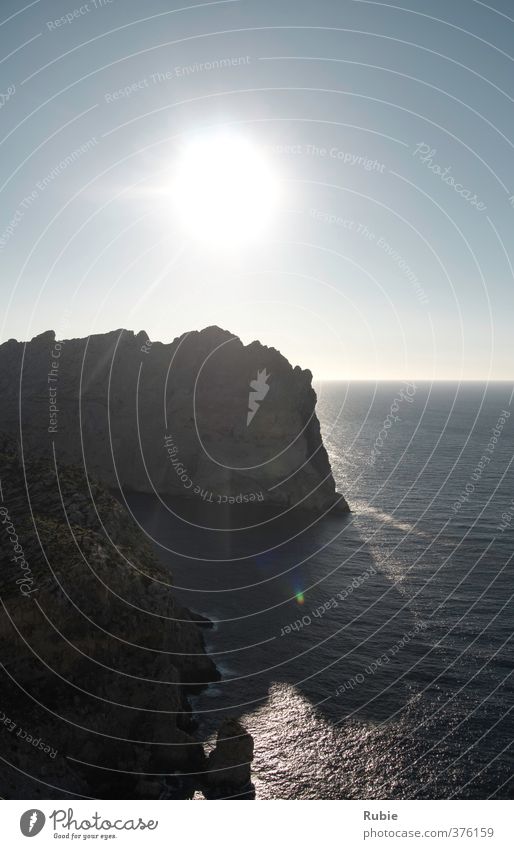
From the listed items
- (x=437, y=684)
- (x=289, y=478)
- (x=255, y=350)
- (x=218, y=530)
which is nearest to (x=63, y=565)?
(x=437, y=684)

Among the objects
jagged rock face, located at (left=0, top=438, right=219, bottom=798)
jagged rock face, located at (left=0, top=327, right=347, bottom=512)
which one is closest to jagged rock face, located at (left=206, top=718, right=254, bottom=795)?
jagged rock face, located at (left=0, top=438, right=219, bottom=798)

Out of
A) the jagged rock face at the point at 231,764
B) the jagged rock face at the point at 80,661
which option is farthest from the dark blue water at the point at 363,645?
the jagged rock face at the point at 80,661

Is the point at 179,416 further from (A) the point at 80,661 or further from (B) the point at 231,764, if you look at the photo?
(B) the point at 231,764

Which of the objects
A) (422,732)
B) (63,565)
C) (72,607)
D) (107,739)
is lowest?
(422,732)

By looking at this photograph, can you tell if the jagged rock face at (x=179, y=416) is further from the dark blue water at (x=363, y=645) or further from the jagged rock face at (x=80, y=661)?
the jagged rock face at (x=80, y=661)

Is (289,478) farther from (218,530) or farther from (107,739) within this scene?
(107,739)
